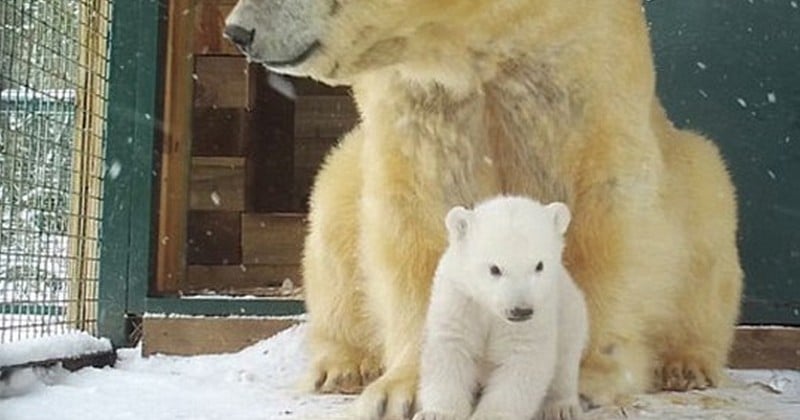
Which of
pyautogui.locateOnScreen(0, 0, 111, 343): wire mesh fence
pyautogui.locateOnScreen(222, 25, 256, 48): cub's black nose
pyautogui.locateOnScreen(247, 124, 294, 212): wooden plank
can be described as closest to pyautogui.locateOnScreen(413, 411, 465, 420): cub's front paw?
pyautogui.locateOnScreen(222, 25, 256, 48): cub's black nose

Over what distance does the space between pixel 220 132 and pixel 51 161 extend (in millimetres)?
1318

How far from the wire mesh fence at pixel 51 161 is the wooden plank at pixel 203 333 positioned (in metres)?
0.22

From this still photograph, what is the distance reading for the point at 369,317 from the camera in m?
2.54

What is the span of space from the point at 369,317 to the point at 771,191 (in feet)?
4.16

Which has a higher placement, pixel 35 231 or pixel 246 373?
pixel 35 231

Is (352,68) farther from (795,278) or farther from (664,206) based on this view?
(795,278)

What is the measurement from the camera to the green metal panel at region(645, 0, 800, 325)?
3.25 metres

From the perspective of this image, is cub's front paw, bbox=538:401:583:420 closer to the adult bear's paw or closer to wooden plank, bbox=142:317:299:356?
the adult bear's paw

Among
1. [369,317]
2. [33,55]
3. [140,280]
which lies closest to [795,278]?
[369,317]

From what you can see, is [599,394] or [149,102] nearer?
[599,394]

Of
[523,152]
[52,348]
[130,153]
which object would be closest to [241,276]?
[130,153]

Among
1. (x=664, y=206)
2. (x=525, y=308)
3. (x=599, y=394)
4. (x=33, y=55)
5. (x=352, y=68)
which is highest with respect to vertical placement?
(x=33, y=55)

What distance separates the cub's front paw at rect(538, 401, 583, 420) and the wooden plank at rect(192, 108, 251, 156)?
2580mm

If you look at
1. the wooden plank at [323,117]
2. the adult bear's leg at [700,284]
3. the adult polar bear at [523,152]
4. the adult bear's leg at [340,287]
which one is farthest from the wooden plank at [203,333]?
the wooden plank at [323,117]
